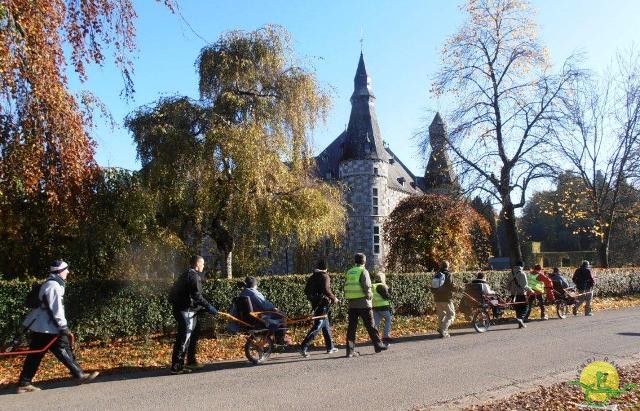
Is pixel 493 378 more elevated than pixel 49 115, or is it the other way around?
pixel 49 115

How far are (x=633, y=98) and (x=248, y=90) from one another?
2345cm

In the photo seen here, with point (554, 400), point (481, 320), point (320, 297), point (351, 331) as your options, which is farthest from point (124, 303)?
point (554, 400)

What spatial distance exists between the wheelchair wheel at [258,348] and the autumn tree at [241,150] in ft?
18.3

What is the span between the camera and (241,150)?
13.8 meters

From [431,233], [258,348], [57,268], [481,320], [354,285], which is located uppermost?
[431,233]

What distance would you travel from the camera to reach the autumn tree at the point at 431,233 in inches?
964

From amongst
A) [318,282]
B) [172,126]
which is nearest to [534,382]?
[318,282]

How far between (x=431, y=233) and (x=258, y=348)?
1659 cm

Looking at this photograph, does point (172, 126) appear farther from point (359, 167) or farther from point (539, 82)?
point (359, 167)

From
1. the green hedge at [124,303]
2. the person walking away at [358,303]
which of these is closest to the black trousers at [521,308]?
the green hedge at [124,303]

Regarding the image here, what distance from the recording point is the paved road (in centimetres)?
658

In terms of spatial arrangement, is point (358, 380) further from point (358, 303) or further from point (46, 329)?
point (46, 329)

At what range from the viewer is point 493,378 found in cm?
783

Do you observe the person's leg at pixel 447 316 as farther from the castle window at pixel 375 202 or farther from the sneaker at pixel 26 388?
the castle window at pixel 375 202
